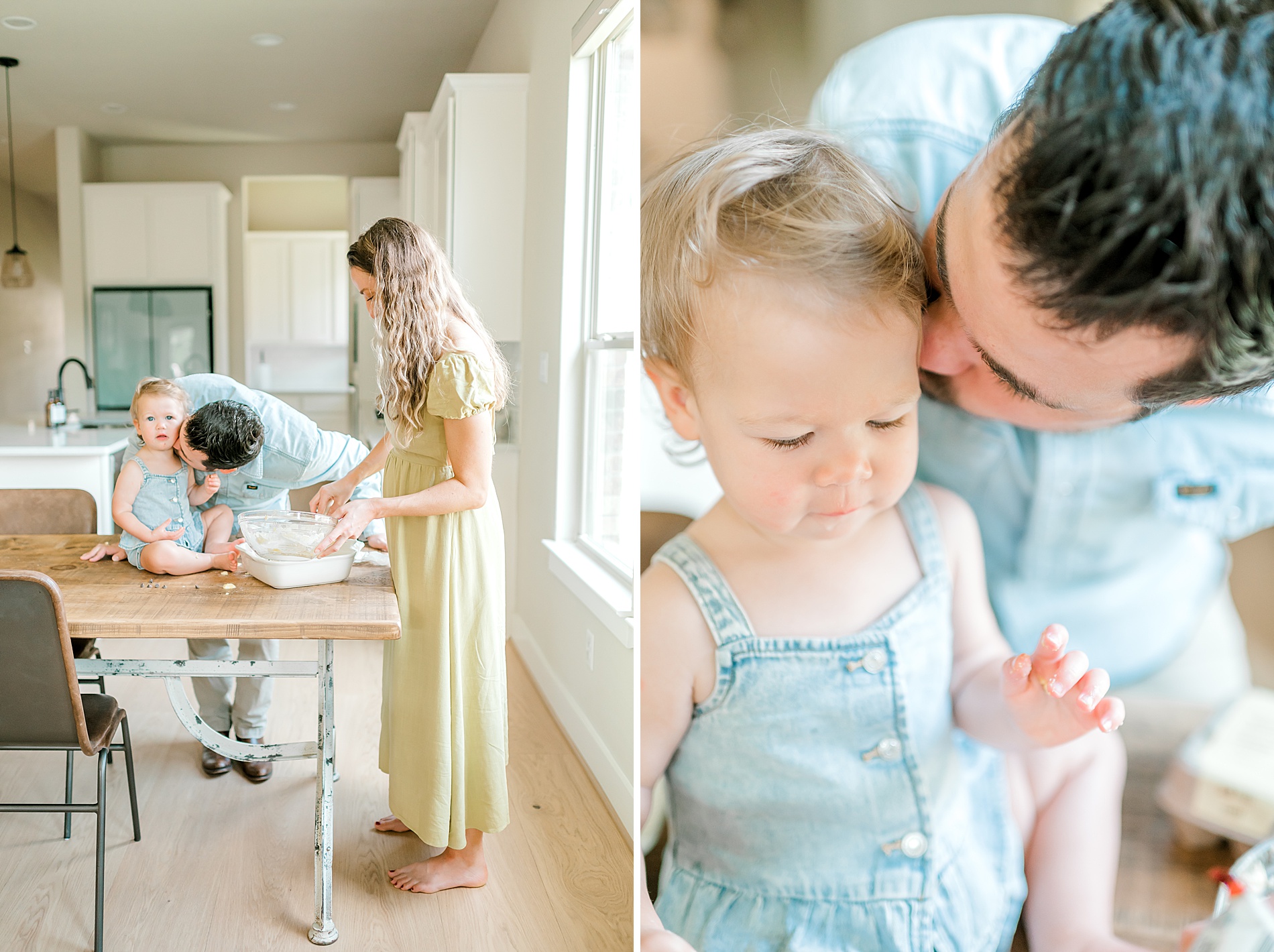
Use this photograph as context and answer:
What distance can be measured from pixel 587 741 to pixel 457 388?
748mm

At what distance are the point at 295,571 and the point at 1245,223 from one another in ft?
4.24

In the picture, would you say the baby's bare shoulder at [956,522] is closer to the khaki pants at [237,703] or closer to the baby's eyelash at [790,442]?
the baby's eyelash at [790,442]

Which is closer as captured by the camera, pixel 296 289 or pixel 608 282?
pixel 296 289

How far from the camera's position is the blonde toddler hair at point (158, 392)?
130 cm

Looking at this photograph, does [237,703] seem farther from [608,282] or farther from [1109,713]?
[1109,713]

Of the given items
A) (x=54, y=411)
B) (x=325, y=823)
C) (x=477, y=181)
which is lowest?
(x=325, y=823)

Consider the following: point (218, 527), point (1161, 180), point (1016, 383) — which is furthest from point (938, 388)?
point (218, 527)

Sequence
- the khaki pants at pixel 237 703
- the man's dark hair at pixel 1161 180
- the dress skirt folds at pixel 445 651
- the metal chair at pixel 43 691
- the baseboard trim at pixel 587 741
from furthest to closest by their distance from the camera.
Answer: the baseboard trim at pixel 587 741 < the khaki pants at pixel 237 703 < the dress skirt folds at pixel 445 651 < the metal chair at pixel 43 691 < the man's dark hair at pixel 1161 180

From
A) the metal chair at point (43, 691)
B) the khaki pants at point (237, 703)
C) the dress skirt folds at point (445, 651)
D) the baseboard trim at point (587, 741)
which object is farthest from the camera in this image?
the baseboard trim at point (587, 741)

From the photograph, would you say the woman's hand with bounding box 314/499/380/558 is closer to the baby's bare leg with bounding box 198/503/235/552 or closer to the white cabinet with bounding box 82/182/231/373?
the baby's bare leg with bounding box 198/503/235/552

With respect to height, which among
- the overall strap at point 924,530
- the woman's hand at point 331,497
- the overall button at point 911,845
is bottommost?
the overall button at point 911,845

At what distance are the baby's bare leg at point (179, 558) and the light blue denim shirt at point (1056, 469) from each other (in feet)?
3.96

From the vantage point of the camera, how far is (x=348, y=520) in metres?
1.35

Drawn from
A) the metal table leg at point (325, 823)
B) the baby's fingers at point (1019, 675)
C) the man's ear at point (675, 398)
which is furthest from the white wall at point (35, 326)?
the baby's fingers at point (1019, 675)
